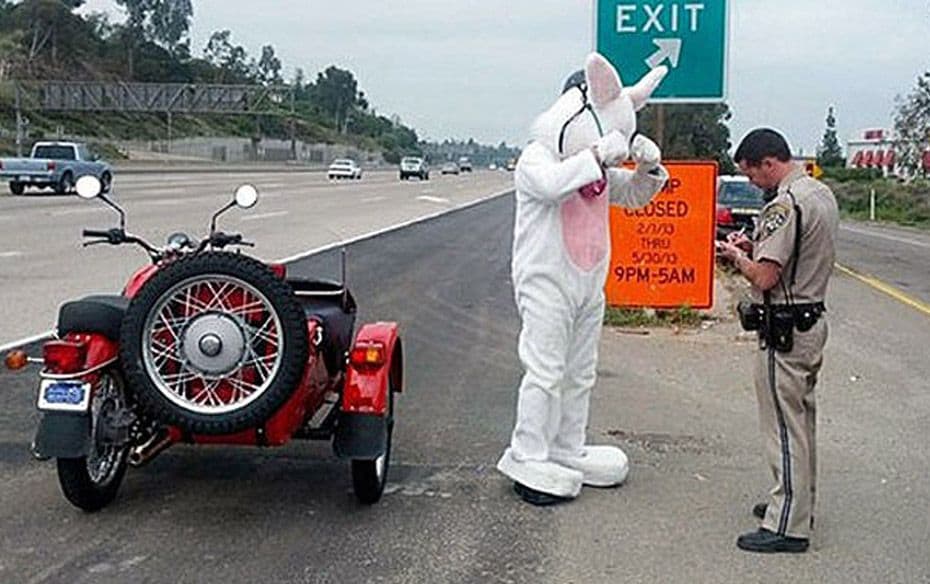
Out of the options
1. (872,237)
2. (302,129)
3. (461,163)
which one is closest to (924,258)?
(872,237)

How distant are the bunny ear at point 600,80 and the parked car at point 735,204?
13341 millimetres

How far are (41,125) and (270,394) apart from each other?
3365 inches

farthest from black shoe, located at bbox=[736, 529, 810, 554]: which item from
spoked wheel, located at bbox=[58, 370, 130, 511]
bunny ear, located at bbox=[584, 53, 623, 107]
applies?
spoked wheel, located at bbox=[58, 370, 130, 511]

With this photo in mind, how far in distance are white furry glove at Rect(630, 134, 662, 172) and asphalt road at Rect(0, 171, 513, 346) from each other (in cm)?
619

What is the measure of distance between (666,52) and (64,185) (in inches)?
1127

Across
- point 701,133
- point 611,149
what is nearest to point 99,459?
point 611,149

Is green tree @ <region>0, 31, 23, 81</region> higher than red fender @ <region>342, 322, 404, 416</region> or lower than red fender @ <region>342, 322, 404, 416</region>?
higher

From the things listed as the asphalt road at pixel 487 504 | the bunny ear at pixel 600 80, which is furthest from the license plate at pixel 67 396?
the bunny ear at pixel 600 80

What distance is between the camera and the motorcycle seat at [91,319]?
18.4 ft

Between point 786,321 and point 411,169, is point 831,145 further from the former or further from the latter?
point 786,321

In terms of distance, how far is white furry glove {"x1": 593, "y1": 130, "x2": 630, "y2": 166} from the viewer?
242 inches

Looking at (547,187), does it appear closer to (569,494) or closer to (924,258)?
(569,494)

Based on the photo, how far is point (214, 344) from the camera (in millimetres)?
5434

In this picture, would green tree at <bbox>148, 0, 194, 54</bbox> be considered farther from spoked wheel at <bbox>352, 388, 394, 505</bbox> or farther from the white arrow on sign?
spoked wheel at <bbox>352, 388, 394, 505</bbox>
